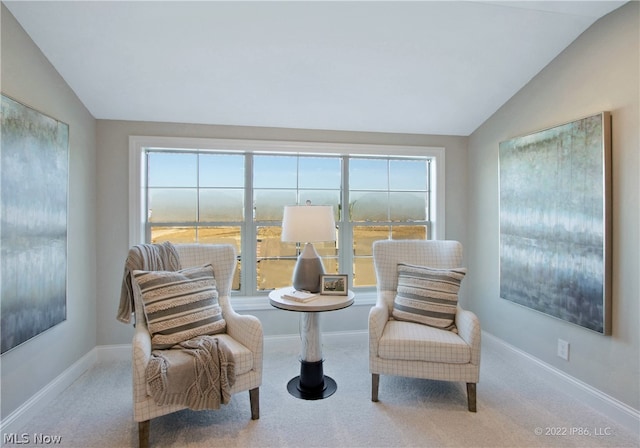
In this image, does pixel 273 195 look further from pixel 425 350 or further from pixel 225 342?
pixel 425 350

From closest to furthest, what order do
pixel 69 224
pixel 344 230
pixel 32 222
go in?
pixel 32 222, pixel 69 224, pixel 344 230

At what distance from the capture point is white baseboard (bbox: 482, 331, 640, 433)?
196cm

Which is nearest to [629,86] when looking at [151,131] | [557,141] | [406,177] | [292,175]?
[557,141]

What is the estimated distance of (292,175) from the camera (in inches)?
129

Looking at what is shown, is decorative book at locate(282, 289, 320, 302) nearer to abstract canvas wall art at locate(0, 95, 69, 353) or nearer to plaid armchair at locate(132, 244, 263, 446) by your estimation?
plaid armchair at locate(132, 244, 263, 446)

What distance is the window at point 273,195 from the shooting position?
10.1ft

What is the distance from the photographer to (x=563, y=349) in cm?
239

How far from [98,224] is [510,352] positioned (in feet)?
11.6

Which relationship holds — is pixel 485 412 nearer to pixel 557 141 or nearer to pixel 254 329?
pixel 254 329

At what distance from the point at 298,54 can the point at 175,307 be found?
71.1 inches

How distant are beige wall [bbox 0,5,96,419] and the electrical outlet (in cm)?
339

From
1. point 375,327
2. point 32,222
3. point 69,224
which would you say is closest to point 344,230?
point 375,327

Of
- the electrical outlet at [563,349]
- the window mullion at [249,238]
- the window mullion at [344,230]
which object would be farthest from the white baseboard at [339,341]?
the window mullion at [344,230]
